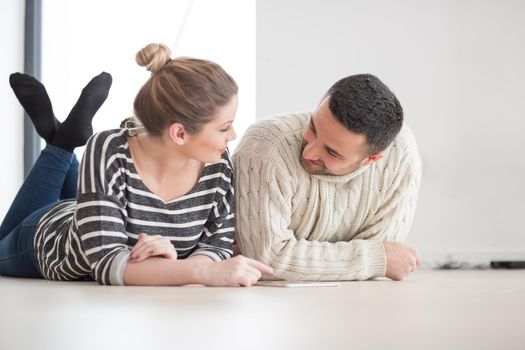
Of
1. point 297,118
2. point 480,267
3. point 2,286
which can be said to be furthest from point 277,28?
point 2,286

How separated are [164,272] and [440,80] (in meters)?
2.59

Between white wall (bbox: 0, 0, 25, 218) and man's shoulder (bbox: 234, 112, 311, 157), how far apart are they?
2.12 metres

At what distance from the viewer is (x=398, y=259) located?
231 cm

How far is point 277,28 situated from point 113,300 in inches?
Answer: 109

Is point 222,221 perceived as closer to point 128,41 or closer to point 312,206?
point 312,206

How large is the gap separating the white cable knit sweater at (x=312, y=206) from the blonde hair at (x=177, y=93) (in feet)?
0.89

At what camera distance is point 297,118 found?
7.74 ft

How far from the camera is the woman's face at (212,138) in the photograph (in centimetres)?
202

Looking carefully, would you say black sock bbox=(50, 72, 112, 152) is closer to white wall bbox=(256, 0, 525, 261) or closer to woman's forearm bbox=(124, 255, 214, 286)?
woman's forearm bbox=(124, 255, 214, 286)

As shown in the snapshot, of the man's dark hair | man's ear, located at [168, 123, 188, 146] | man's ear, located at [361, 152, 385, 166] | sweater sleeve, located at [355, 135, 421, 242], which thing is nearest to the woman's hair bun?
man's ear, located at [168, 123, 188, 146]

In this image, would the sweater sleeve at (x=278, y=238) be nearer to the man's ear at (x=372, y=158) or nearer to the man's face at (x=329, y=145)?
the man's face at (x=329, y=145)

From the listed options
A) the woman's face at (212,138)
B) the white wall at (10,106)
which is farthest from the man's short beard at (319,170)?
the white wall at (10,106)

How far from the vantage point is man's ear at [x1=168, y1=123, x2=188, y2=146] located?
79.0 inches

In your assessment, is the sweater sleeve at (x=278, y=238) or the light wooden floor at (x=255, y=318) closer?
the light wooden floor at (x=255, y=318)
